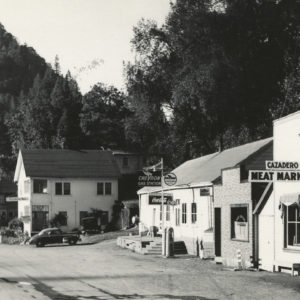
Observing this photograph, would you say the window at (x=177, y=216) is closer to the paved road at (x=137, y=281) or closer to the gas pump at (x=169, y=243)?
the gas pump at (x=169, y=243)

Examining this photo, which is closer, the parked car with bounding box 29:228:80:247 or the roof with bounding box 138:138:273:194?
the roof with bounding box 138:138:273:194

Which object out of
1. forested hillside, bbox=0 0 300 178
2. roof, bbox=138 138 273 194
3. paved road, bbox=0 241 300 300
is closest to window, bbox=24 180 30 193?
forested hillside, bbox=0 0 300 178

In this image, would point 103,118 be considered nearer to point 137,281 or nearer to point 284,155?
point 284,155

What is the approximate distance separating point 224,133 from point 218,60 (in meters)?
9.59

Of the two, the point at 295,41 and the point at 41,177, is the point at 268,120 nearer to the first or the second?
the point at 295,41

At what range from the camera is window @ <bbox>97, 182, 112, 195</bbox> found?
68.0 meters

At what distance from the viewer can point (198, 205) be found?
37219 millimetres

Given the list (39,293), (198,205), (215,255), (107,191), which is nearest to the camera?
(39,293)

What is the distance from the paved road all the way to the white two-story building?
1335 inches

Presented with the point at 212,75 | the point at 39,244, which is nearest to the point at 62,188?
the point at 39,244

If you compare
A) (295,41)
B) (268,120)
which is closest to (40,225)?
(268,120)

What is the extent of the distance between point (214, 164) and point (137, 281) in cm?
1832

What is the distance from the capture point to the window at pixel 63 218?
6519 centimetres

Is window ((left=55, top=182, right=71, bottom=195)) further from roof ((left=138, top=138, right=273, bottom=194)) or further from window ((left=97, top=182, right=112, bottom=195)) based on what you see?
roof ((left=138, top=138, right=273, bottom=194))
